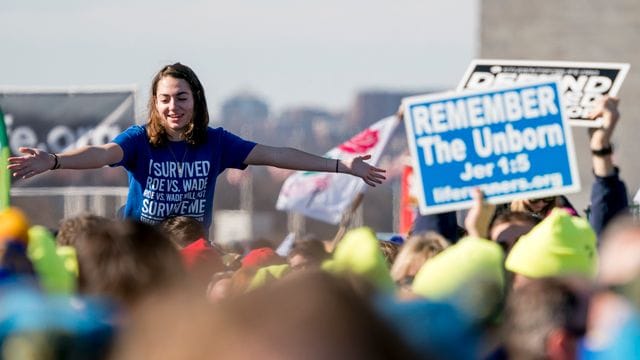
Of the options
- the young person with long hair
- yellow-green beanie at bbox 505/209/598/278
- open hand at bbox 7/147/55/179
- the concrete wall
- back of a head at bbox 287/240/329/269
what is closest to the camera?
yellow-green beanie at bbox 505/209/598/278

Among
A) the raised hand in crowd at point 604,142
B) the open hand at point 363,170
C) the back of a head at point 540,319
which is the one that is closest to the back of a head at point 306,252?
the open hand at point 363,170

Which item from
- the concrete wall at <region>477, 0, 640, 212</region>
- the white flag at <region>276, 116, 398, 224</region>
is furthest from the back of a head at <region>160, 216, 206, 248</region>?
the concrete wall at <region>477, 0, 640, 212</region>

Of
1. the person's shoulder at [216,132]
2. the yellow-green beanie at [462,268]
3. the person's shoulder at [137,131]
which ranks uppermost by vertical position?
the yellow-green beanie at [462,268]

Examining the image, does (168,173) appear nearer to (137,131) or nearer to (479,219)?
(137,131)

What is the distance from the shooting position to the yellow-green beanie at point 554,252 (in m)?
4.58

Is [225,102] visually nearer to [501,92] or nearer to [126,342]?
[501,92]

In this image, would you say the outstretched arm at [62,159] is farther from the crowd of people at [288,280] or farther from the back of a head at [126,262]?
the back of a head at [126,262]

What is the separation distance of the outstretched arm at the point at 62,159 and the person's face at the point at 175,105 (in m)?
0.21

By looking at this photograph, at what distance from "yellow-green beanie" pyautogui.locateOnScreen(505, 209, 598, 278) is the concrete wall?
1610 cm

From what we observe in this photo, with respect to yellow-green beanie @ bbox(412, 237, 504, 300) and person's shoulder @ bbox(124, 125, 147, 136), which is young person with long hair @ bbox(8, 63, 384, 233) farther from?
yellow-green beanie @ bbox(412, 237, 504, 300)

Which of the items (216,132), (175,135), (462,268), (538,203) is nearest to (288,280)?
(462,268)

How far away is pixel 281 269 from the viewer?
17.5 ft

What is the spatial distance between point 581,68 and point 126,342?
7.34 metres

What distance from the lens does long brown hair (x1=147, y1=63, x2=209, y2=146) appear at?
238 inches
